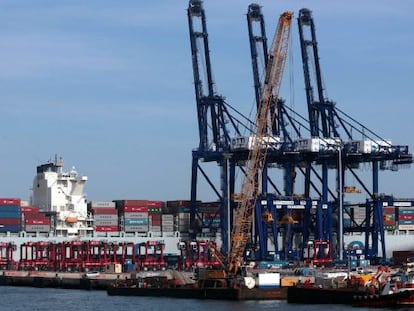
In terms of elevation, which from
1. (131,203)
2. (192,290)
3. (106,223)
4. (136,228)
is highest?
(131,203)

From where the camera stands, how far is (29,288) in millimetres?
104812

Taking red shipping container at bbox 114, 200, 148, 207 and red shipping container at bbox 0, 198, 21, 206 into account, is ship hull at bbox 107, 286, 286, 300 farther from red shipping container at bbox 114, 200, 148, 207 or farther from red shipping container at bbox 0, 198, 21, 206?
red shipping container at bbox 114, 200, 148, 207

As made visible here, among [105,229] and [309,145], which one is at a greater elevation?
[309,145]

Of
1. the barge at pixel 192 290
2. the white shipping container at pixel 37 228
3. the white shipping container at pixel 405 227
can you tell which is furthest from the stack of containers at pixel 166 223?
the barge at pixel 192 290

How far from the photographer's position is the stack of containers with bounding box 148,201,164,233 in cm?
13238

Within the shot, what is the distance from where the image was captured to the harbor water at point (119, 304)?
3081 inches

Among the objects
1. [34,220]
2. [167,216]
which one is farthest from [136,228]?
[34,220]

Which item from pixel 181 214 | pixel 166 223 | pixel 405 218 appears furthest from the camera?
pixel 405 218

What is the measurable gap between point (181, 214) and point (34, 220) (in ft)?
52.2

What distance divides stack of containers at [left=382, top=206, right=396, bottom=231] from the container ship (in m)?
9.53

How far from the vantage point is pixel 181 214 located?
439ft

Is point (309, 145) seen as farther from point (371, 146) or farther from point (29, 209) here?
point (29, 209)

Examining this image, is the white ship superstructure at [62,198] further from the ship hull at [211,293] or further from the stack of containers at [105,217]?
the ship hull at [211,293]

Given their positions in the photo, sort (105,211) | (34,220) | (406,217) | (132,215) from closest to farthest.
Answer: (34,220), (132,215), (105,211), (406,217)
